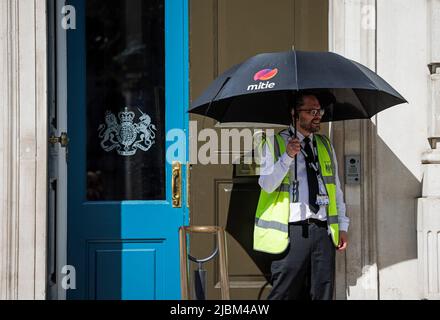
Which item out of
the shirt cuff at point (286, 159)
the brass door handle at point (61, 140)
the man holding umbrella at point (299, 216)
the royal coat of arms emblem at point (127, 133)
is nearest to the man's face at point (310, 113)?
the man holding umbrella at point (299, 216)

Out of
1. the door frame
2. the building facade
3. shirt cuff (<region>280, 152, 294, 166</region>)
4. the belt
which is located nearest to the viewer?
shirt cuff (<region>280, 152, 294, 166</region>)

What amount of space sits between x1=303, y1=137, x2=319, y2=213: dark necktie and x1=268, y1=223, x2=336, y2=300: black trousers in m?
0.13

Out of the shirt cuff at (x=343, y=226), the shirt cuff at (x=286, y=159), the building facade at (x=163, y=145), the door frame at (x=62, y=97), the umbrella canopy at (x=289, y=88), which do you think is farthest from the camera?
the door frame at (x=62, y=97)

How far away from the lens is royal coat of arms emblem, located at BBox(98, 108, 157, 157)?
5.85 meters

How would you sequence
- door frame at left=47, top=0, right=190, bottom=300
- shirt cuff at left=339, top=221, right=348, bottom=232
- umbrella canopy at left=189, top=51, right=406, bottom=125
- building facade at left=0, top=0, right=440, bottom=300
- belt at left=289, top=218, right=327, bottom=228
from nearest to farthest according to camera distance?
umbrella canopy at left=189, top=51, right=406, bottom=125, belt at left=289, top=218, right=327, bottom=228, shirt cuff at left=339, top=221, right=348, bottom=232, building facade at left=0, top=0, right=440, bottom=300, door frame at left=47, top=0, right=190, bottom=300

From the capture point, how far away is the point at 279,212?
4973 millimetres

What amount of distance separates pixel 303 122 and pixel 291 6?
44.7 inches

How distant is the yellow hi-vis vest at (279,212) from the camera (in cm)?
494

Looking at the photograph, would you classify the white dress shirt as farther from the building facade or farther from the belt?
the building facade

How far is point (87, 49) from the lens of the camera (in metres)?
5.92

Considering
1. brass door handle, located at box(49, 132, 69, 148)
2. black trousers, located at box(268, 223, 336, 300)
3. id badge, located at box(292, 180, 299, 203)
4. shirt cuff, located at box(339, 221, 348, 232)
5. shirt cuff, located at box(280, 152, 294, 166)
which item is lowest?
black trousers, located at box(268, 223, 336, 300)

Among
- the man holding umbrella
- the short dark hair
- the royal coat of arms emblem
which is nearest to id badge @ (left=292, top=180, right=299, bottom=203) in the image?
the man holding umbrella

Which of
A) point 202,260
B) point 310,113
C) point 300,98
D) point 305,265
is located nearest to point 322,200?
point 305,265

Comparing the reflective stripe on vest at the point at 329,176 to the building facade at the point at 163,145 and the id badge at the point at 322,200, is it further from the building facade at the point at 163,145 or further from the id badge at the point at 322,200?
the building facade at the point at 163,145
